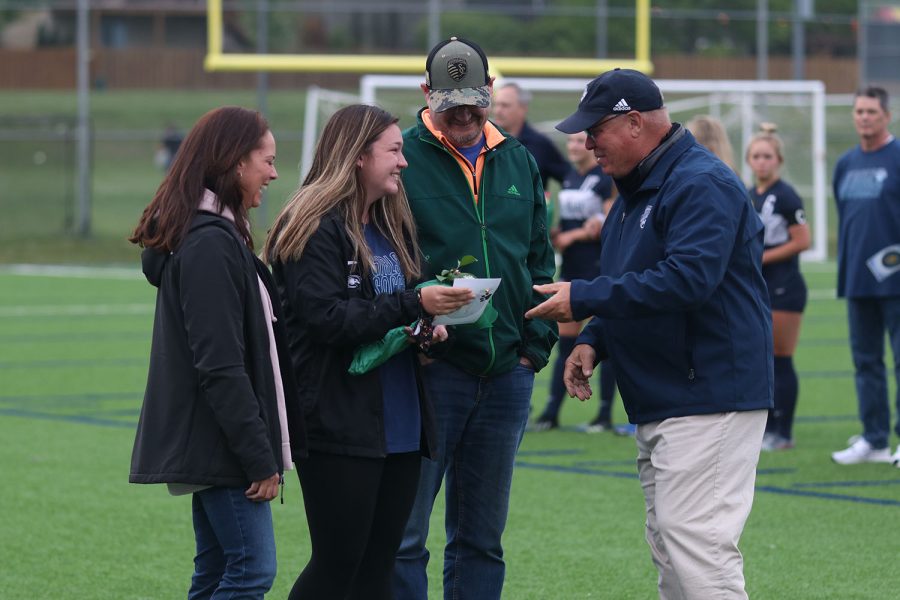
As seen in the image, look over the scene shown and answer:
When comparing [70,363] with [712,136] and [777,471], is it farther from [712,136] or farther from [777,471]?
[777,471]

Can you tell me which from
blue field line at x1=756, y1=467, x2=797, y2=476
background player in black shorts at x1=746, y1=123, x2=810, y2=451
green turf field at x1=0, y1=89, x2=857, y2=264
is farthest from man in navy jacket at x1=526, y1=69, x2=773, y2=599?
green turf field at x1=0, y1=89, x2=857, y2=264

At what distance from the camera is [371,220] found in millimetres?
4789

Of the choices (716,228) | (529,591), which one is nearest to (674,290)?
(716,228)

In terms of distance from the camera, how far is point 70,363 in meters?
14.3

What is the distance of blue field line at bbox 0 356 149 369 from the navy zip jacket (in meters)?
10.2

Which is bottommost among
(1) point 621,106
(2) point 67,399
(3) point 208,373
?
(2) point 67,399

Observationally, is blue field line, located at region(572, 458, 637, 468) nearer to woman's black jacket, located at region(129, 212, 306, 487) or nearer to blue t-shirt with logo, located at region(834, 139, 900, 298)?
blue t-shirt with logo, located at region(834, 139, 900, 298)

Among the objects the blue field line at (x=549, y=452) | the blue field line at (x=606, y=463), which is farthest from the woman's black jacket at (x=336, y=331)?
the blue field line at (x=549, y=452)

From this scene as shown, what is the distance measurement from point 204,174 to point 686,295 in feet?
4.78

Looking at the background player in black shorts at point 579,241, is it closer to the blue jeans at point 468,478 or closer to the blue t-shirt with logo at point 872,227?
the blue t-shirt with logo at point 872,227

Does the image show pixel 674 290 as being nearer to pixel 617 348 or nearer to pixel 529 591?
pixel 617 348

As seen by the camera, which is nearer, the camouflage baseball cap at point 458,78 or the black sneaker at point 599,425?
the camouflage baseball cap at point 458,78

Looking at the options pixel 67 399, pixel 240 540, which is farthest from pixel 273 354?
pixel 67 399

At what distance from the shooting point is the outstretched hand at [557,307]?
179 inches
